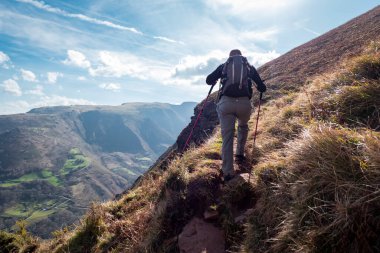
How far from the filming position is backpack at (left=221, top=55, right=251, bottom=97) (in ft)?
25.1

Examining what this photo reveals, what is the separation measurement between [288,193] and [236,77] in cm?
376

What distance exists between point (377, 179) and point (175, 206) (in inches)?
172

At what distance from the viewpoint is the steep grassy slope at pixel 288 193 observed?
365 centimetres

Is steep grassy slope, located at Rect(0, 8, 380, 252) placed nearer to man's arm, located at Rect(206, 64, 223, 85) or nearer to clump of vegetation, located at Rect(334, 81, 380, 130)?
clump of vegetation, located at Rect(334, 81, 380, 130)

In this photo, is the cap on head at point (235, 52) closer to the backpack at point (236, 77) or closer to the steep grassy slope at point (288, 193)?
the backpack at point (236, 77)

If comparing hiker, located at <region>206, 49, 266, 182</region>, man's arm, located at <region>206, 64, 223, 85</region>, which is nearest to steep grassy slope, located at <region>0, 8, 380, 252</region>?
hiker, located at <region>206, 49, 266, 182</region>

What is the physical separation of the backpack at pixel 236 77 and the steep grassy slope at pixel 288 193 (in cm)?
162

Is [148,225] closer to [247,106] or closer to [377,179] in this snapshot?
[247,106]

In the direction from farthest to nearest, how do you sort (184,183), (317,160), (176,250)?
1. (184,183)
2. (176,250)
3. (317,160)

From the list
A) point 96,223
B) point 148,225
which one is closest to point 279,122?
point 148,225

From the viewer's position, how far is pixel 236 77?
7.67 metres

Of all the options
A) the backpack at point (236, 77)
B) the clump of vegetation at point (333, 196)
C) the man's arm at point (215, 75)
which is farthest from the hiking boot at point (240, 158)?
the clump of vegetation at point (333, 196)

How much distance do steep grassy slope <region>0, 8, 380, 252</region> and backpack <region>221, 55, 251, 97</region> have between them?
5.32 ft

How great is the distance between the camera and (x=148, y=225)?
7168 mm
